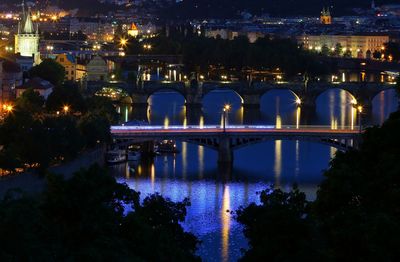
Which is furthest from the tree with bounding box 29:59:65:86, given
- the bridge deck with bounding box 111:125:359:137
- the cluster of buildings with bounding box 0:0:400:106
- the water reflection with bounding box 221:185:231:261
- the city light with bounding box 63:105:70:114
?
the water reflection with bounding box 221:185:231:261

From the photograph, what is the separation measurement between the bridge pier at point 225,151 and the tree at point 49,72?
8523 mm

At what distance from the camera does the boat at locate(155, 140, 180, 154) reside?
2462cm

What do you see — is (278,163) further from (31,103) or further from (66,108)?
(31,103)

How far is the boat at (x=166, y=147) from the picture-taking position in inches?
969

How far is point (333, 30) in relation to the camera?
2778 inches

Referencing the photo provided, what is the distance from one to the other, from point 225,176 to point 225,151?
186 centimetres

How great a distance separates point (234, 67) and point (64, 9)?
49974 mm

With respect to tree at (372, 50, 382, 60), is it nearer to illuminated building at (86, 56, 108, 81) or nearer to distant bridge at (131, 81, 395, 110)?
illuminated building at (86, 56, 108, 81)

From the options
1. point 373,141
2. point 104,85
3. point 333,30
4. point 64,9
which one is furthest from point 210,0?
point 373,141

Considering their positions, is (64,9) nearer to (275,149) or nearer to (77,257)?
(275,149)

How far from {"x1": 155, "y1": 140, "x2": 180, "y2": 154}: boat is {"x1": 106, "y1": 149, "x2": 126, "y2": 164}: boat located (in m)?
1.14

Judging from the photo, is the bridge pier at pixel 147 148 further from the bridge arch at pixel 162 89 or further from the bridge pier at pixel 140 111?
the bridge arch at pixel 162 89

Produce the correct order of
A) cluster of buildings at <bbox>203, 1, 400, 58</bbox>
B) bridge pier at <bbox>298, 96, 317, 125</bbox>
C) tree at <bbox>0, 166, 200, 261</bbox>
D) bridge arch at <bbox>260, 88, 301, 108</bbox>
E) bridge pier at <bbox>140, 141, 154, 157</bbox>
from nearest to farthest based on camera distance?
tree at <bbox>0, 166, 200, 261</bbox>, bridge pier at <bbox>140, 141, 154, 157</bbox>, bridge pier at <bbox>298, 96, 317, 125</bbox>, bridge arch at <bbox>260, 88, 301, 108</bbox>, cluster of buildings at <bbox>203, 1, 400, 58</bbox>

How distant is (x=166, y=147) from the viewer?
2473 centimetres
